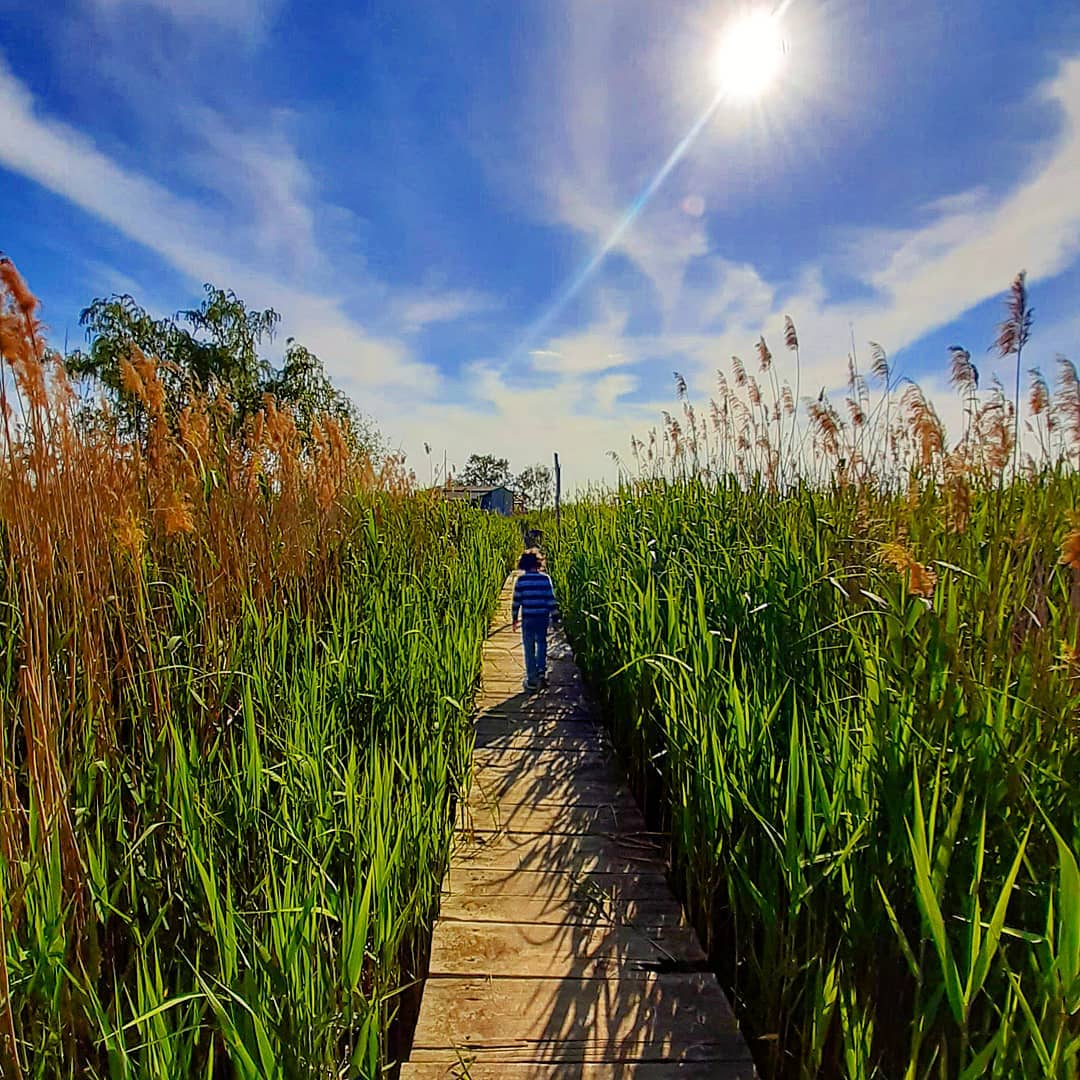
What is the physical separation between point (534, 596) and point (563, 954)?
287 centimetres

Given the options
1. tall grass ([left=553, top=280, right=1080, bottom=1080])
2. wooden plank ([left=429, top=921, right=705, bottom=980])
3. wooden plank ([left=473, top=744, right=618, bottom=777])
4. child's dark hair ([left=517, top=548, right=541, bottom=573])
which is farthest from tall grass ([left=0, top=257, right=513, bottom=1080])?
child's dark hair ([left=517, top=548, right=541, bottom=573])

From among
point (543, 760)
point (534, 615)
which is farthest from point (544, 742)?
point (534, 615)

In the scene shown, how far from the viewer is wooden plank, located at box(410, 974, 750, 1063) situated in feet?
4.72

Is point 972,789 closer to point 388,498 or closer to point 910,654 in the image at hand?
point 910,654

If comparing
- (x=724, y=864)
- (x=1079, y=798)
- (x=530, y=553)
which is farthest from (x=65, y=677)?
(x=530, y=553)

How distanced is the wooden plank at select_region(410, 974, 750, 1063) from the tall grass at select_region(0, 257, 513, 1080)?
0.15 m

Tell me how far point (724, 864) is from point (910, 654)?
859 millimetres

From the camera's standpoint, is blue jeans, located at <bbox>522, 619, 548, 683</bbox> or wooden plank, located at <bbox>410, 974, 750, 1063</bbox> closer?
wooden plank, located at <bbox>410, 974, 750, 1063</bbox>

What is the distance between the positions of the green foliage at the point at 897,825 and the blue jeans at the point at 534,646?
5.72 ft

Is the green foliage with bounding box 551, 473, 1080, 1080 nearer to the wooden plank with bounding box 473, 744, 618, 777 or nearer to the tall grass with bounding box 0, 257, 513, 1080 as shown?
the wooden plank with bounding box 473, 744, 618, 777

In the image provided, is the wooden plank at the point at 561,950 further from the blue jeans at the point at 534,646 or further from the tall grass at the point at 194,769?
the blue jeans at the point at 534,646

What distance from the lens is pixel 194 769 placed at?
1.80m

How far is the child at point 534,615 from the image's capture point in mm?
4258

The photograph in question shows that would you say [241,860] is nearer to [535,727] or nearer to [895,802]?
[895,802]
